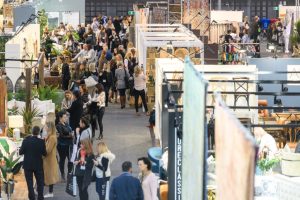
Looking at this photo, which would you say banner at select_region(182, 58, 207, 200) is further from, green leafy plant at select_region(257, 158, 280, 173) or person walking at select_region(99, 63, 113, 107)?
person walking at select_region(99, 63, 113, 107)

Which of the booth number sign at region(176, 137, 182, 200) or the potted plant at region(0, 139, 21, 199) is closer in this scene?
the booth number sign at region(176, 137, 182, 200)

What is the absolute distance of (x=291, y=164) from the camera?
11.5 metres

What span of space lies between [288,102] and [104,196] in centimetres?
887

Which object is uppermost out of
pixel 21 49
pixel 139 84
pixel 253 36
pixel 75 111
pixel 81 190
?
pixel 253 36

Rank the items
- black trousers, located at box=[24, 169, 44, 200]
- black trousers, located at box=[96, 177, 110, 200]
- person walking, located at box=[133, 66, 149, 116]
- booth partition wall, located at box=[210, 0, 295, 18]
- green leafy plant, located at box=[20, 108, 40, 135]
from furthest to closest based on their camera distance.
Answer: booth partition wall, located at box=[210, 0, 295, 18] → person walking, located at box=[133, 66, 149, 116] → green leafy plant, located at box=[20, 108, 40, 135] → black trousers, located at box=[24, 169, 44, 200] → black trousers, located at box=[96, 177, 110, 200]

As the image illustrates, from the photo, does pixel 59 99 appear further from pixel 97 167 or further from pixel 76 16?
pixel 76 16

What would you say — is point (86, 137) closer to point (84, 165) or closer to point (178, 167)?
point (84, 165)

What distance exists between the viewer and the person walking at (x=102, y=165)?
491 inches

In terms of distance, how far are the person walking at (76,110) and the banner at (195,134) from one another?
980 cm

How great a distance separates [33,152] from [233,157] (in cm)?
767

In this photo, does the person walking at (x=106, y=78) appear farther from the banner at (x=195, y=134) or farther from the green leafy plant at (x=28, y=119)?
the banner at (x=195, y=134)

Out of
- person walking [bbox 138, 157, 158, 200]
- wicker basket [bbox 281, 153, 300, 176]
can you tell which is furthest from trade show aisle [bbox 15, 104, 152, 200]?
wicker basket [bbox 281, 153, 300, 176]

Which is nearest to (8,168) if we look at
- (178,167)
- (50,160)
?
(50,160)

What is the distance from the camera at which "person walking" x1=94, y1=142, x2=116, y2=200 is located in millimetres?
12461
